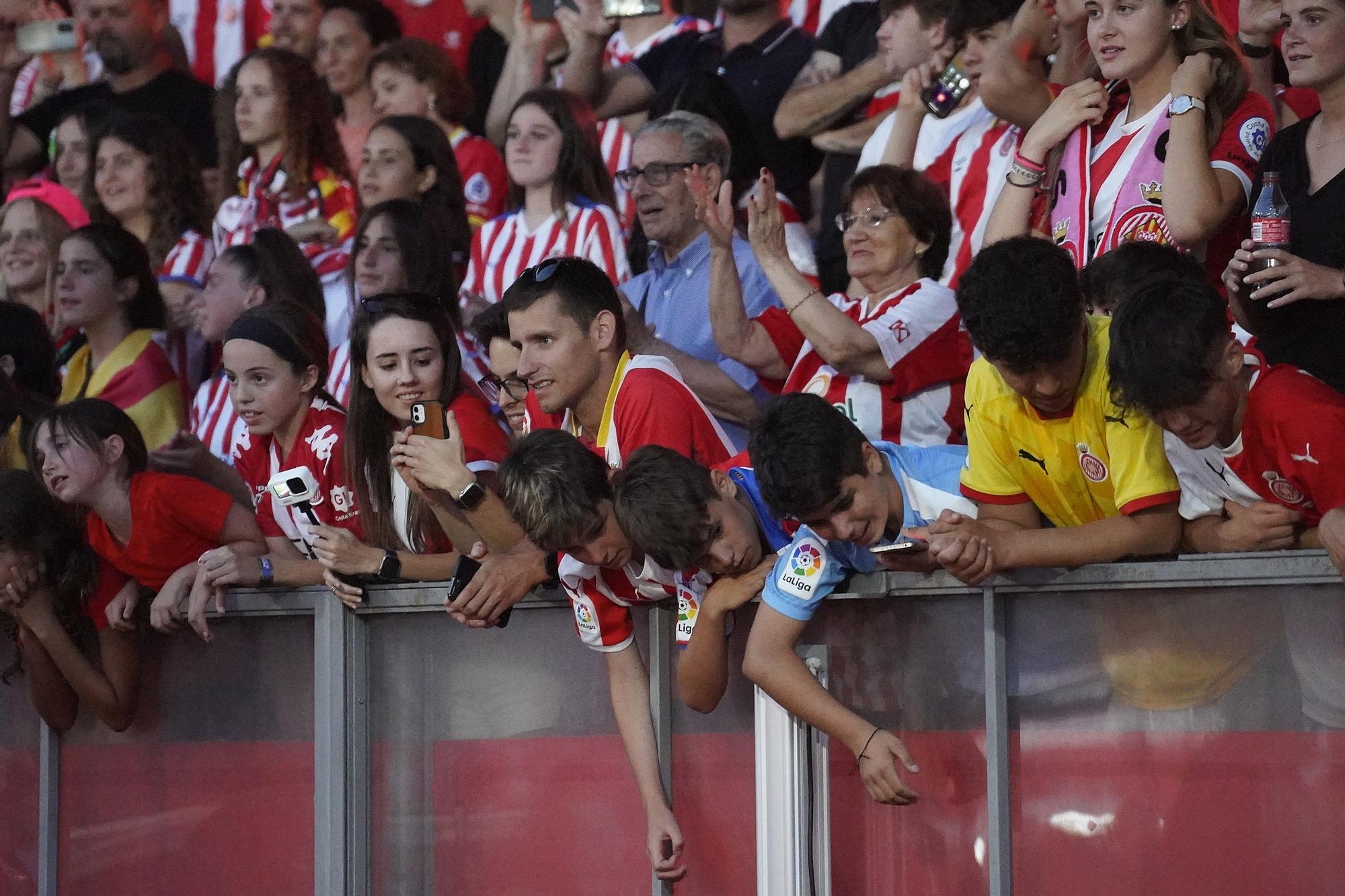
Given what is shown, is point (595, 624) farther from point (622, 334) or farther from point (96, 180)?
point (96, 180)

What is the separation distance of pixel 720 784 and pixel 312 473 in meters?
1.62

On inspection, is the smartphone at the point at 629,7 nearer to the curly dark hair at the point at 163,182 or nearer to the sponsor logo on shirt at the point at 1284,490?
the curly dark hair at the point at 163,182

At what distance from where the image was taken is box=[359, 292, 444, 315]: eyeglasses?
5145 millimetres

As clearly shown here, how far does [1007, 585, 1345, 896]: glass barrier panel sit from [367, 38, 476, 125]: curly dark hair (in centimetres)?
445

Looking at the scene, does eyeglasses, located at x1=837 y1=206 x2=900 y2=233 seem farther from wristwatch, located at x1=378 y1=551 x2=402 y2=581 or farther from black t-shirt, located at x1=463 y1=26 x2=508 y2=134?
black t-shirt, located at x1=463 y1=26 x2=508 y2=134

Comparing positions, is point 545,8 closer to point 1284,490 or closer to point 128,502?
point 128,502

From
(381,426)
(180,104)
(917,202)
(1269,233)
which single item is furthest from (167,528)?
(180,104)

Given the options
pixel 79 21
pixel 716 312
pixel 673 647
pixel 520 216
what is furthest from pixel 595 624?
pixel 79 21

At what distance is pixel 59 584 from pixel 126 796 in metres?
0.67

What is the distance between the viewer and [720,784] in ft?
14.4

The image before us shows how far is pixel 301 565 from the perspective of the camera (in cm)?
505

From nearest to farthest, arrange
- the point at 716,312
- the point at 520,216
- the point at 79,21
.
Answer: the point at 716,312 < the point at 520,216 < the point at 79,21

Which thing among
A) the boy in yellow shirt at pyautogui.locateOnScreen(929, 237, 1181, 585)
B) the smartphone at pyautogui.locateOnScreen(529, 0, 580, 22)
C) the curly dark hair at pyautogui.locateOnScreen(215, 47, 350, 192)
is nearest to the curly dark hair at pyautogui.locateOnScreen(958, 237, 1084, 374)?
the boy in yellow shirt at pyautogui.locateOnScreen(929, 237, 1181, 585)

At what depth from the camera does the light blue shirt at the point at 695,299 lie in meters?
5.73
